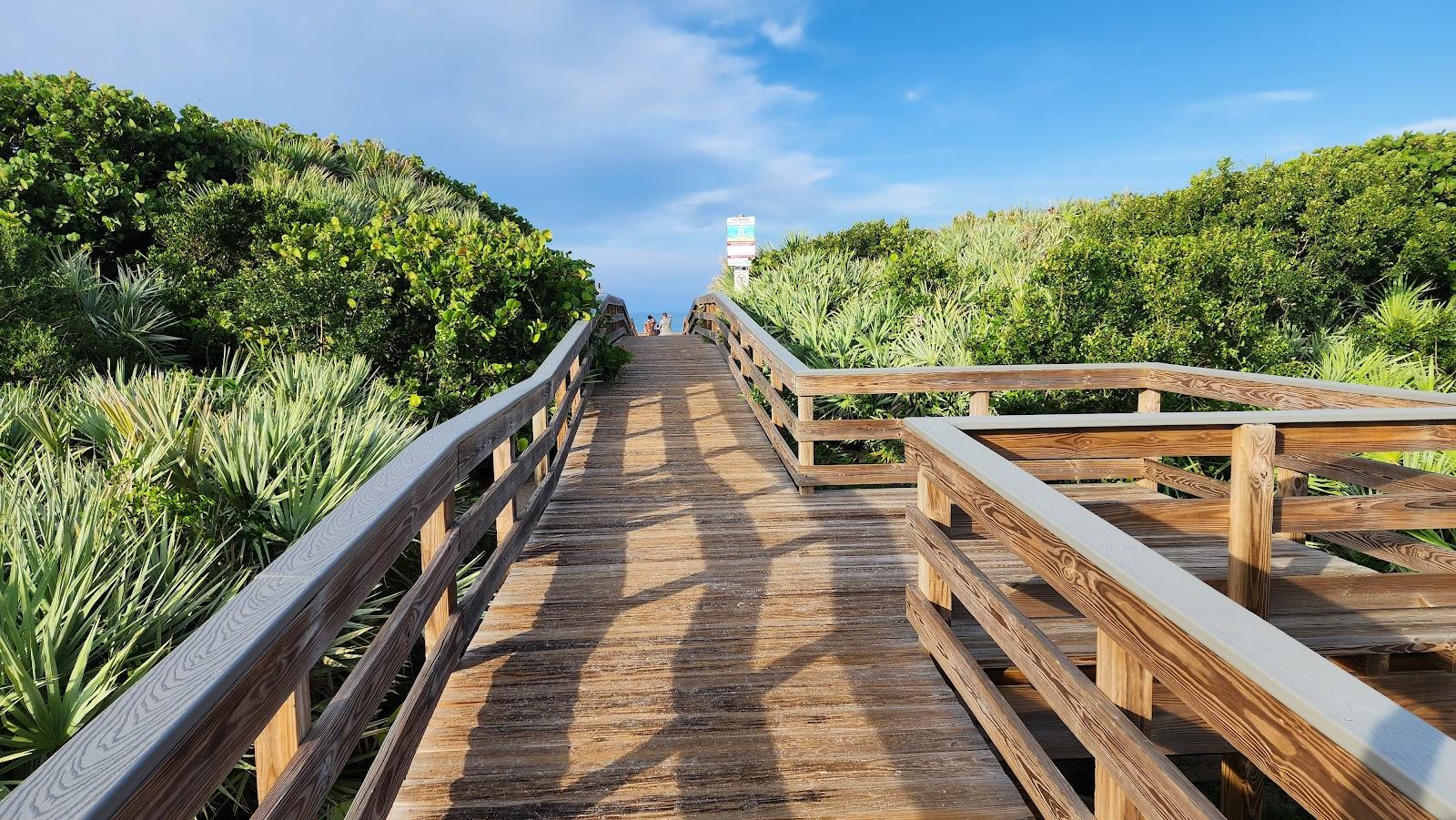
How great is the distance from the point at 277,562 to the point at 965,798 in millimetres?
2082

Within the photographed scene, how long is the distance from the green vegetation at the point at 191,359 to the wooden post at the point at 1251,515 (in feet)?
10.8

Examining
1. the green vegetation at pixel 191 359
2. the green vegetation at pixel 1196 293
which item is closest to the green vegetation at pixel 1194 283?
the green vegetation at pixel 1196 293

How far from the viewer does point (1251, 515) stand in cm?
291

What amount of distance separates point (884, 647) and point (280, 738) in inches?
96.9

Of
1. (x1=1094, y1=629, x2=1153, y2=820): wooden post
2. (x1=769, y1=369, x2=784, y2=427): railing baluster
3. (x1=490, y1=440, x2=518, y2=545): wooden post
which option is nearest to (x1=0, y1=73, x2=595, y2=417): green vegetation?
(x1=769, y1=369, x2=784, y2=427): railing baluster

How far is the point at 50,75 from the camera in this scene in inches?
484

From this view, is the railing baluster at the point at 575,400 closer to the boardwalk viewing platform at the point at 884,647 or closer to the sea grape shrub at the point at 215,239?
the boardwalk viewing platform at the point at 884,647

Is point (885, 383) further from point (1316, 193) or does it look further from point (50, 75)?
point (50, 75)

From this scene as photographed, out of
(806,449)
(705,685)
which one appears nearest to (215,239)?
(806,449)

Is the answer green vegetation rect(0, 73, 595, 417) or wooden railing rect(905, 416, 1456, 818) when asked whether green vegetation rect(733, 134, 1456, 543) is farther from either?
green vegetation rect(0, 73, 595, 417)

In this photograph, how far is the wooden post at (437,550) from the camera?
9.43 ft

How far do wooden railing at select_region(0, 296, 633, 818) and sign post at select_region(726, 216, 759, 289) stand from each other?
50.7 ft

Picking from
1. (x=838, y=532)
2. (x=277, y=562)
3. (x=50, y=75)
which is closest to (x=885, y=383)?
(x=838, y=532)

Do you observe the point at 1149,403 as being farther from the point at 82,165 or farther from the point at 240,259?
the point at 82,165
